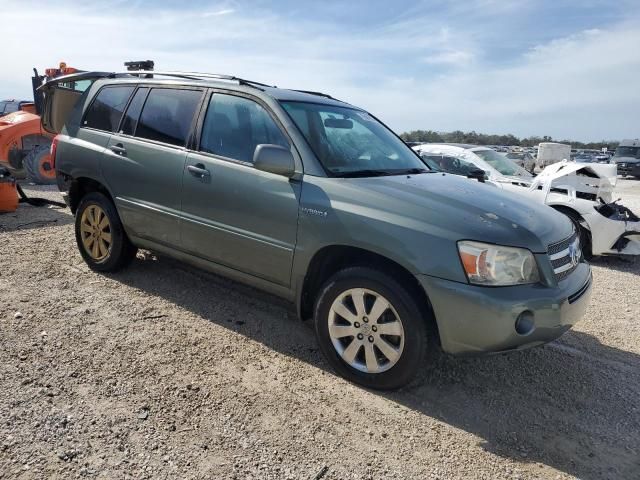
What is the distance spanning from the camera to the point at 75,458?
246 cm

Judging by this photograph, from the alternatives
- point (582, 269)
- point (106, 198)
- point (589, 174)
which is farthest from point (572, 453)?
point (589, 174)

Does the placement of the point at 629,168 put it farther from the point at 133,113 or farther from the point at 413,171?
the point at 133,113

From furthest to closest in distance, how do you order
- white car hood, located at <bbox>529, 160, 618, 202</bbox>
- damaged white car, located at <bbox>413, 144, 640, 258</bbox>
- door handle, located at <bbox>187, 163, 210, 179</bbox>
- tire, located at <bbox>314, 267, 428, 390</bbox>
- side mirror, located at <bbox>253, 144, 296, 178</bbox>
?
white car hood, located at <bbox>529, 160, 618, 202</bbox>, damaged white car, located at <bbox>413, 144, 640, 258</bbox>, door handle, located at <bbox>187, 163, 210, 179</bbox>, side mirror, located at <bbox>253, 144, 296, 178</bbox>, tire, located at <bbox>314, 267, 428, 390</bbox>

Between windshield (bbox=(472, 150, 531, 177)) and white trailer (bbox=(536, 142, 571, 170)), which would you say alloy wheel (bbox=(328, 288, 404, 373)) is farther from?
white trailer (bbox=(536, 142, 571, 170))

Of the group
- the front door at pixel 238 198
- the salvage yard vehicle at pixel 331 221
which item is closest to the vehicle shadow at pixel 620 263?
the salvage yard vehicle at pixel 331 221

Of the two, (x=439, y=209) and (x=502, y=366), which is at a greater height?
(x=439, y=209)

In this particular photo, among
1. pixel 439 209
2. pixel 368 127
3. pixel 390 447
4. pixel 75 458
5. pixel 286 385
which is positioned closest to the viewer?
pixel 75 458

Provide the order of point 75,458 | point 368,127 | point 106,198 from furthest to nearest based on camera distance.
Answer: point 106,198
point 368,127
point 75,458

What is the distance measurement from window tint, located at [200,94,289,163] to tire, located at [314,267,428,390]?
3.67 ft

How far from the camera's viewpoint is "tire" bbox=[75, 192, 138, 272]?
15.5ft

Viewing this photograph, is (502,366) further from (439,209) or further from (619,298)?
(619,298)

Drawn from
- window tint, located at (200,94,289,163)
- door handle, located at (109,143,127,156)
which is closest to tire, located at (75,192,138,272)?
door handle, located at (109,143,127,156)

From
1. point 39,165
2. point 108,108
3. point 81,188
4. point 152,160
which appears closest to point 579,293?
point 152,160

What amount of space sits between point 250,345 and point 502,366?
1.86 meters
